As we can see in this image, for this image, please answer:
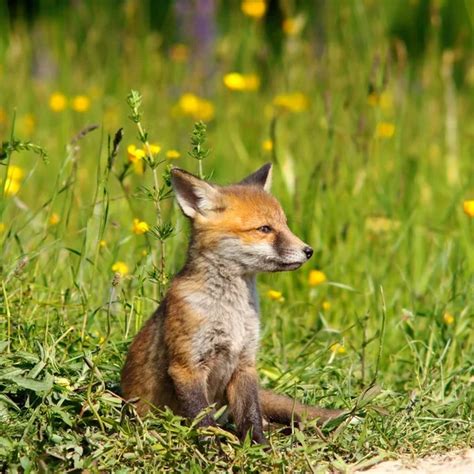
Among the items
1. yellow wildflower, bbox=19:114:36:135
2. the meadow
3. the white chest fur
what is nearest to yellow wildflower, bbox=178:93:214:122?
the meadow

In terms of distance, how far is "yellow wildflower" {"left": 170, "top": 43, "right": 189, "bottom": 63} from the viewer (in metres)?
8.99

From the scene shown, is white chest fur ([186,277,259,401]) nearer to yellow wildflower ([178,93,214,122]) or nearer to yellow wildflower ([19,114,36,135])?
yellow wildflower ([178,93,214,122])

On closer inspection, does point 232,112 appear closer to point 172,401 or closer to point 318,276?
point 318,276

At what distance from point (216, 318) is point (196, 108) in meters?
3.91

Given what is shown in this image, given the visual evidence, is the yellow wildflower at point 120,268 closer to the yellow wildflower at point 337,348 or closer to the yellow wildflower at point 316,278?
the yellow wildflower at point 316,278

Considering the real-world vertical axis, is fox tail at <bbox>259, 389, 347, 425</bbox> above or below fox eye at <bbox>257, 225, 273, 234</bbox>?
below

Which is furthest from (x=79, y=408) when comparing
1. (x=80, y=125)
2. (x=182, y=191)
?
(x=80, y=125)

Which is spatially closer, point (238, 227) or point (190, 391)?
point (190, 391)

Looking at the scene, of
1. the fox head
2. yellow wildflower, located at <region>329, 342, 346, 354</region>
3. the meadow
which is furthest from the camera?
yellow wildflower, located at <region>329, 342, 346, 354</region>

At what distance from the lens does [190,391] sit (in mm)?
3834

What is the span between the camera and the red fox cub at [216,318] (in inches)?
153

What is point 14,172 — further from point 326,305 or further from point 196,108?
point 196,108

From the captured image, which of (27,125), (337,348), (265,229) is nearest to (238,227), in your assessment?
(265,229)

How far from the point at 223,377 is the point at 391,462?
740 millimetres
